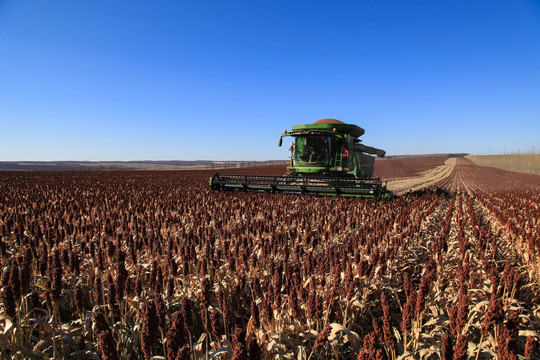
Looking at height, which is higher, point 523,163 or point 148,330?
point 523,163

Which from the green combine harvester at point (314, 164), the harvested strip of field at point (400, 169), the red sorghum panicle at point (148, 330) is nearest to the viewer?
the red sorghum panicle at point (148, 330)

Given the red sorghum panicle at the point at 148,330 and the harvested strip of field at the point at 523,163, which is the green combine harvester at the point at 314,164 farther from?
the harvested strip of field at the point at 523,163

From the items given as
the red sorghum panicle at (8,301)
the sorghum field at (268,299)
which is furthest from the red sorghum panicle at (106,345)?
the red sorghum panicle at (8,301)

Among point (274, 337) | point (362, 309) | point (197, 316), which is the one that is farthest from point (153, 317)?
point (362, 309)

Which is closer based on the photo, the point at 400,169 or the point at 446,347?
the point at 446,347

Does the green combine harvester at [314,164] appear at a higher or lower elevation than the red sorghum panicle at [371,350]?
higher

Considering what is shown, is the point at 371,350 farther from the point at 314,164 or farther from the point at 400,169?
the point at 400,169

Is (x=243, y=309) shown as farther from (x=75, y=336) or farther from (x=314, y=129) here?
(x=314, y=129)

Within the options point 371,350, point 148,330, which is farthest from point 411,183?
point 148,330

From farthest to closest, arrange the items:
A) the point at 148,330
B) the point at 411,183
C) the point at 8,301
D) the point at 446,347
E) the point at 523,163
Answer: the point at 523,163 → the point at 411,183 → the point at 8,301 → the point at 148,330 → the point at 446,347

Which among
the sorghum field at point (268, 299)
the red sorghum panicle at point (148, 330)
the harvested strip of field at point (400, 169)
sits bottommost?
the sorghum field at point (268, 299)

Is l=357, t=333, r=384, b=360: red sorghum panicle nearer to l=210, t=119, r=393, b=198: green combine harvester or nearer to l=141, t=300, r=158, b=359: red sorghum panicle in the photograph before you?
l=141, t=300, r=158, b=359: red sorghum panicle

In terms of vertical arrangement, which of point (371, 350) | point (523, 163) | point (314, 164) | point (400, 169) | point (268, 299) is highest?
point (523, 163)

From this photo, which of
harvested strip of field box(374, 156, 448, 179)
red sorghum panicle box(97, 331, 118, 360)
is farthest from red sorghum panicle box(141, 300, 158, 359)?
harvested strip of field box(374, 156, 448, 179)
